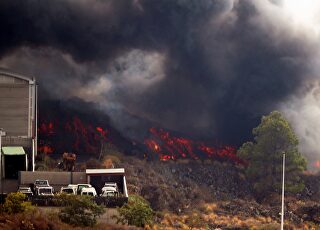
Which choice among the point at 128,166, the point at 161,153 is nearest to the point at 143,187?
the point at 128,166

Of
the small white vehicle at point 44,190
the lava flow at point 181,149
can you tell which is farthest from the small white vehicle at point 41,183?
the lava flow at point 181,149

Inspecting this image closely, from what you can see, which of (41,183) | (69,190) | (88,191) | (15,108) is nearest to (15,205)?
(88,191)

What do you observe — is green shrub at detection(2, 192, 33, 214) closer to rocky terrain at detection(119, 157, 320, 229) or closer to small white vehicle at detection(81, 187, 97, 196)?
small white vehicle at detection(81, 187, 97, 196)

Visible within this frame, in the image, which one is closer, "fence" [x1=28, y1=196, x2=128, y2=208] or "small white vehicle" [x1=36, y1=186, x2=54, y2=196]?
"fence" [x1=28, y1=196, x2=128, y2=208]

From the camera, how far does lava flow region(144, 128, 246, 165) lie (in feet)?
222

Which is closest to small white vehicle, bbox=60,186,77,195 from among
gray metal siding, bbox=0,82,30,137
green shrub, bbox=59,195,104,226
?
green shrub, bbox=59,195,104,226

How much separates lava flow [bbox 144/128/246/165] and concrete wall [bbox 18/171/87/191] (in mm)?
12523

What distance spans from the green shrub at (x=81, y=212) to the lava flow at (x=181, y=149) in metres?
21.4

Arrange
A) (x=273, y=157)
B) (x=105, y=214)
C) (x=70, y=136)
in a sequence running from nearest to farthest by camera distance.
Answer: (x=105, y=214)
(x=273, y=157)
(x=70, y=136)

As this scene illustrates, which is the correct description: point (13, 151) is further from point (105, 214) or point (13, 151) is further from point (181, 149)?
point (181, 149)

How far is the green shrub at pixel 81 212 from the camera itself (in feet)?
148

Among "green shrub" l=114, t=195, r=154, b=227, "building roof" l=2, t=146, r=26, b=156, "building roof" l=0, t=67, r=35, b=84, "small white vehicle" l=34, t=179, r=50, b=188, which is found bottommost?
"green shrub" l=114, t=195, r=154, b=227

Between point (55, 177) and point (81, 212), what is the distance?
397 inches

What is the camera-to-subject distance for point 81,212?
4544cm
